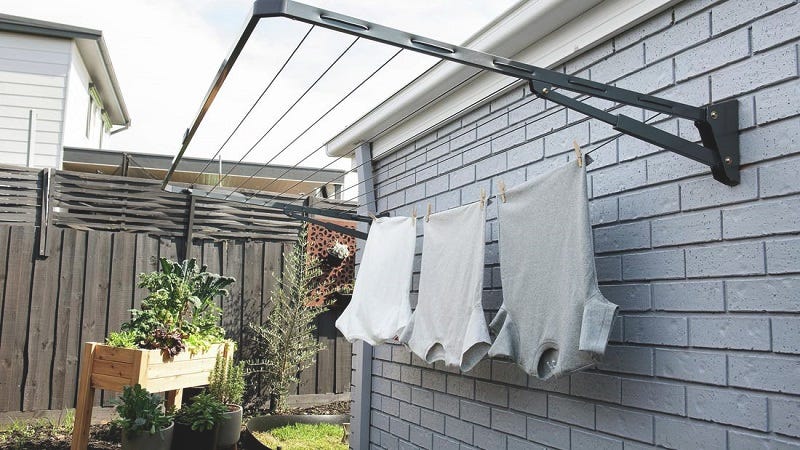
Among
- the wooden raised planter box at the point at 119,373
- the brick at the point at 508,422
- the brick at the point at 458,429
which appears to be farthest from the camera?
the wooden raised planter box at the point at 119,373

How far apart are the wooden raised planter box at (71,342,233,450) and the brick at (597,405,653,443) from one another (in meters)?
3.09

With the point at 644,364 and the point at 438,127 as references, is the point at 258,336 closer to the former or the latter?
the point at 438,127

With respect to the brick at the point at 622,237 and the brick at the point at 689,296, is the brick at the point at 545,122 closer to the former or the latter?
the brick at the point at 622,237

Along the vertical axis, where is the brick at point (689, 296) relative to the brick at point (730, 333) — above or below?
above

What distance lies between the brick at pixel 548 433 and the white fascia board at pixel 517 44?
1401 mm

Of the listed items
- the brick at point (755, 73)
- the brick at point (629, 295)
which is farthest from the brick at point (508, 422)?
the brick at point (755, 73)

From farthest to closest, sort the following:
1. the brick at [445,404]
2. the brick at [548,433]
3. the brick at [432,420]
Answer: the brick at [432,420] < the brick at [445,404] < the brick at [548,433]

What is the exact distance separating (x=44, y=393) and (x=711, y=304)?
18.0ft

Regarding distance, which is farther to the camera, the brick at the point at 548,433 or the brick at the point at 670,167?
the brick at the point at 548,433

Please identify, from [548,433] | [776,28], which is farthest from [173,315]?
[776,28]

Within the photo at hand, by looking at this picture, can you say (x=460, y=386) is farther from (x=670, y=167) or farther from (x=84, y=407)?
(x=84, y=407)

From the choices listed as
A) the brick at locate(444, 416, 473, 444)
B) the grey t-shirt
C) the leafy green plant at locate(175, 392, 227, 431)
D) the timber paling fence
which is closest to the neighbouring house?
the timber paling fence

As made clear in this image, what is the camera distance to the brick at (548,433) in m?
2.43

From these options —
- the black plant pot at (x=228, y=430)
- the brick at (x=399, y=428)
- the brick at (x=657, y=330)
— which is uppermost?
the brick at (x=657, y=330)
